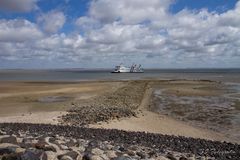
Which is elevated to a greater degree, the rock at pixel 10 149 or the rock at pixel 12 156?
the rock at pixel 10 149

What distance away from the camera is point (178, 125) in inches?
854

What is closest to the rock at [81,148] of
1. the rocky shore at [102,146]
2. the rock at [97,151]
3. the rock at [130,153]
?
the rocky shore at [102,146]

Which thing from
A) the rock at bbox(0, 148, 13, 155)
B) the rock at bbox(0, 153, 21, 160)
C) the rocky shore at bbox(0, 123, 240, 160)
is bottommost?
the rocky shore at bbox(0, 123, 240, 160)

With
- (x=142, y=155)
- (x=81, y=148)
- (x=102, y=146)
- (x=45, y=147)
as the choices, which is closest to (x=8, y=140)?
(x=45, y=147)

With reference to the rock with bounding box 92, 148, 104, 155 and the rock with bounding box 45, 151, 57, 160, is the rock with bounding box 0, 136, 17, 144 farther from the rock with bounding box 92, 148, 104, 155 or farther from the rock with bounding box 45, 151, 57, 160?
the rock with bounding box 92, 148, 104, 155

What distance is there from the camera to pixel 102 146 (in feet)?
40.1

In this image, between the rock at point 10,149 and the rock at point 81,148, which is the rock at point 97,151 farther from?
the rock at point 10,149

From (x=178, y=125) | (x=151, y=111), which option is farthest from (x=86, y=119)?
(x=151, y=111)

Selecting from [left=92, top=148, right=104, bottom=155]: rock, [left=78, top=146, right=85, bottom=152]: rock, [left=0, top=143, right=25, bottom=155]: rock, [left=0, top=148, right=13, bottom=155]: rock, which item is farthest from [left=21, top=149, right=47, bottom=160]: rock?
[left=92, top=148, right=104, bottom=155]: rock

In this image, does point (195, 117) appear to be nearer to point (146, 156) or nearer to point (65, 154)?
point (146, 156)

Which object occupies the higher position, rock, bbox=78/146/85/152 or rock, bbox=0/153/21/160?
rock, bbox=0/153/21/160

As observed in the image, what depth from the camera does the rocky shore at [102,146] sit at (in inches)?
396

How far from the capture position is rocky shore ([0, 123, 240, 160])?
1005cm

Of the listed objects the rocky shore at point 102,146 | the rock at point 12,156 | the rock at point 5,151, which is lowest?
the rocky shore at point 102,146
